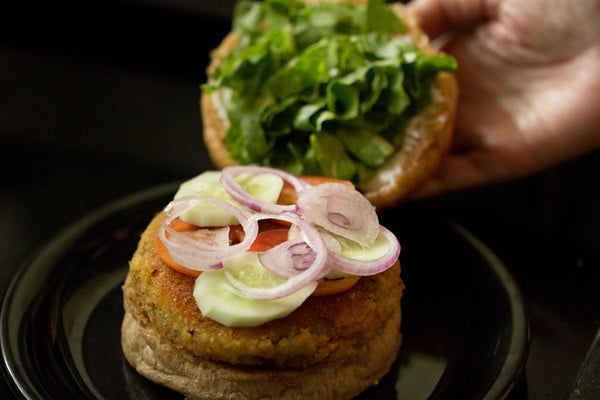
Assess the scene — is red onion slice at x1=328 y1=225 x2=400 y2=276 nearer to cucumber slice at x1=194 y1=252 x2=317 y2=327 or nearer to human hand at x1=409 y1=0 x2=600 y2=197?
cucumber slice at x1=194 y1=252 x2=317 y2=327

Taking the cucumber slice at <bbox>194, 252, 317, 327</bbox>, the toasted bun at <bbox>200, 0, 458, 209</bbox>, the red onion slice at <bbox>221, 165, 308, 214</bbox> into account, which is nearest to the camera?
the cucumber slice at <bbox>194, 252, 317, 327</bbox>

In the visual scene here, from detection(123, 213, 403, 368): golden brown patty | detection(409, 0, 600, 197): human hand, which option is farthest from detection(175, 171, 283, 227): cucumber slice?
detection(409, 0, 600, 197): human hand

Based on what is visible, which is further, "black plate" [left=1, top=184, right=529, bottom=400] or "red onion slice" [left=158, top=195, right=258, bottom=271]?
"black plate" [left=1, top=184, right=529, bottom=400]

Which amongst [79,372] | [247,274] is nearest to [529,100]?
[247,274]

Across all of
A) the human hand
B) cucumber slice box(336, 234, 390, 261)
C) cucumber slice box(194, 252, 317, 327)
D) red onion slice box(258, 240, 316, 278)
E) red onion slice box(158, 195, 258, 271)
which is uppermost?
red onion slice box(158, 195, 258, 271)

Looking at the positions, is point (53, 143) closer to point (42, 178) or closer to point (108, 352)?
point (42, 178)

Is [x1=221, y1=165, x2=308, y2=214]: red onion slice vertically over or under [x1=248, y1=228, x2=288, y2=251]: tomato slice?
over

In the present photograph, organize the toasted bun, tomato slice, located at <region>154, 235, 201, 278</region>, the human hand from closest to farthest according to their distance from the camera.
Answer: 1. tomato slice, located at <region>154, 235, 201, 278</region>
2. the toasted bun
3. the human hand
